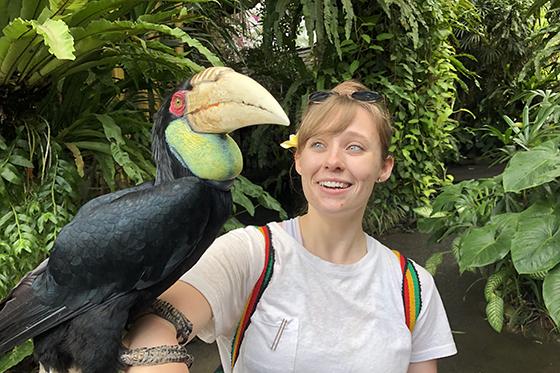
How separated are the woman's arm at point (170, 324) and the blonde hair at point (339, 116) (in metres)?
0.40

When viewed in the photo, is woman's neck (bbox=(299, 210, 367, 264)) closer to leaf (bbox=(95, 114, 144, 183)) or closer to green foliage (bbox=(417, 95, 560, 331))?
leaf (bbox=(95, 114, 144, 183))

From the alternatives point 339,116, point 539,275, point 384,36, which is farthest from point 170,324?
point 384,36

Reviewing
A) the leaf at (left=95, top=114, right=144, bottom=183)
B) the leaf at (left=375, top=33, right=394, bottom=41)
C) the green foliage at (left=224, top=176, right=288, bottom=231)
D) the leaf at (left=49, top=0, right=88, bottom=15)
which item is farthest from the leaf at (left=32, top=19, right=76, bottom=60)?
the leaf at (left=375, top=33, right=394, bottom=41)

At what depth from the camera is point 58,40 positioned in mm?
1389

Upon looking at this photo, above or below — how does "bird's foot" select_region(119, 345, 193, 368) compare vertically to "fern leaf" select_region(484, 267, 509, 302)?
above

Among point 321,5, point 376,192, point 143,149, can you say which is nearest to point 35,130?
point 143,149

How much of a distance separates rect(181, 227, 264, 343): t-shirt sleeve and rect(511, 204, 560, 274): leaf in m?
1.49

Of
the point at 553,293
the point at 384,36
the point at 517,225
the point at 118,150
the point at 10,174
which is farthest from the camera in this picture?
the point at 384,36

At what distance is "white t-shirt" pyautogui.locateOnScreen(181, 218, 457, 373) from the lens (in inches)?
38.5

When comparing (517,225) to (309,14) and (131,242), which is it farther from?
(131,242)

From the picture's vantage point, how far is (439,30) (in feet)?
13.0

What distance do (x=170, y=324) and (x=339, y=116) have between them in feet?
1.69

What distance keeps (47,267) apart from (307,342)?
1.61 ft

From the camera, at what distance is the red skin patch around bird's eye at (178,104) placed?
826 mm
